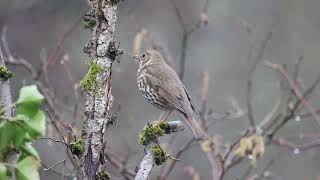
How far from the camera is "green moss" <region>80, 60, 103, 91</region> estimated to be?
242 centimetres

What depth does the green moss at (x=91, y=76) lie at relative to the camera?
242 cm

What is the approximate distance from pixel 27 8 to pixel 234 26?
113 inches

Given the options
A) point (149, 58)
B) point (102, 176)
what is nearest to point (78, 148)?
point (102, 176)

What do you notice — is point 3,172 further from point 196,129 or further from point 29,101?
point 196,129

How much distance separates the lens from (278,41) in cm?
1037

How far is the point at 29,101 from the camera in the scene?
57.7 inches

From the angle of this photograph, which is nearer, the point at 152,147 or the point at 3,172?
the point at 3,172

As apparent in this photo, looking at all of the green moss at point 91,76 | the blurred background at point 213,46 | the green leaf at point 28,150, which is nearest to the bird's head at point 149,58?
the green moss at point 91,76

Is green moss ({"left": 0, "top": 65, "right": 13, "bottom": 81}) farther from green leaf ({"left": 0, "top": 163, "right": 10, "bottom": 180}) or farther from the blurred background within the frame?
the blurred background

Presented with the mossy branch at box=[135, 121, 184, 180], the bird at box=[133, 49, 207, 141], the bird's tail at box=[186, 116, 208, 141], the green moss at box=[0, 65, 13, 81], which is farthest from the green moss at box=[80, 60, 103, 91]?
the bird at box=[133, 49, 207, 141]

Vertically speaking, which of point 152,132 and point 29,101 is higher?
point 152,132

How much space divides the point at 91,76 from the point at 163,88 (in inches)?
85.0

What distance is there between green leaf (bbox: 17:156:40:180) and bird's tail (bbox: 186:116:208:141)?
2663 mm

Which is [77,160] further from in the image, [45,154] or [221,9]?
[221,9]
